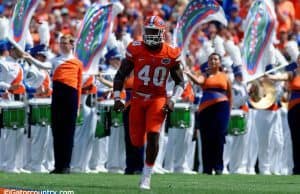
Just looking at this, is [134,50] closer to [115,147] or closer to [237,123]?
[115,147]

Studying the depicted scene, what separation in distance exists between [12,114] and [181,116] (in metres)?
3.90

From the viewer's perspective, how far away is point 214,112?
27.9 m

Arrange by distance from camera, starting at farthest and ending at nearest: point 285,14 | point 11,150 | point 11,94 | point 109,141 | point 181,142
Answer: point 285,14 < point 181,142 < point 109,141 < point 11,150 < point 11,94

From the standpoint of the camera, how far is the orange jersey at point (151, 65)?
71.7ft

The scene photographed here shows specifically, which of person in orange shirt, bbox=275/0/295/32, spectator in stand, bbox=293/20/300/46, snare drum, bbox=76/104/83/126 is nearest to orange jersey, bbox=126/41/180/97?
snare drum, bbox=76/104/83/126

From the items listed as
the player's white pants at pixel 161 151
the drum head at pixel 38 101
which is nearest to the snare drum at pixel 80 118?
the drum head at pixel 38 101

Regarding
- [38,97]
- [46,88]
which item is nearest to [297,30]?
[46,88]

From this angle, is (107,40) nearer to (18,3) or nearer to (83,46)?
(83,46)

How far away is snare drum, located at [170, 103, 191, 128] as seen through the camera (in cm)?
2902

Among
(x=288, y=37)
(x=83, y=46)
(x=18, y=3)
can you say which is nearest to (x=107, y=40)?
(x=83, y=46)

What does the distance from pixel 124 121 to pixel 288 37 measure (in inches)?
302

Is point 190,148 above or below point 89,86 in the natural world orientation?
below

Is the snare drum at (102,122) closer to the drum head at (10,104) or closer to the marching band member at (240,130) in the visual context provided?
the drum head at (10,104)

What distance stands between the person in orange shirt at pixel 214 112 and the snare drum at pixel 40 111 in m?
2.79
